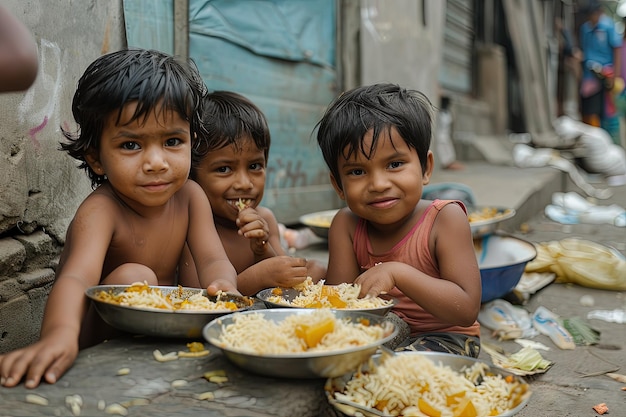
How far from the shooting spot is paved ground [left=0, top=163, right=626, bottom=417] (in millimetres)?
1730

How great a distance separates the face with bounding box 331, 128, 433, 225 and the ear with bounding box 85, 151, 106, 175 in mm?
984

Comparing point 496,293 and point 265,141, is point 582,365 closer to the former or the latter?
point 496,293

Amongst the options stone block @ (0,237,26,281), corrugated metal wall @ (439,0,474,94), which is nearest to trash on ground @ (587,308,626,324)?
stone block @ (0,237,26,281)

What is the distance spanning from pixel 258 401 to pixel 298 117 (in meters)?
3.86

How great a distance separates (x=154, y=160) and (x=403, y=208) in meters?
1.04

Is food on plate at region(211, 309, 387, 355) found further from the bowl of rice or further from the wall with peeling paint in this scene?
the wall with peeling paint

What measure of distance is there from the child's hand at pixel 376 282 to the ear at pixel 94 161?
42.8 inches

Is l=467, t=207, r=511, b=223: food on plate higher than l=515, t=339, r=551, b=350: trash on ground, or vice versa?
l=467, t=207, r=511, b=223: food on plate

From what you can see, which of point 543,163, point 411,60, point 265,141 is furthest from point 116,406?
point 543,163

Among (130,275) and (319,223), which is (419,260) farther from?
(319,223)

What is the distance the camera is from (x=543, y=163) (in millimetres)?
10367

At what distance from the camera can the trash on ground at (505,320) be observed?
3.68 metres

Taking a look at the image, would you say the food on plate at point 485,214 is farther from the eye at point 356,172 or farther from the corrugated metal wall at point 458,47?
the corrugated metal wall at point 458,47

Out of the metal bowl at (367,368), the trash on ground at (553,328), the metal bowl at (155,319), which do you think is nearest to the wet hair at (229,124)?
the metal bowl at (155,319)
